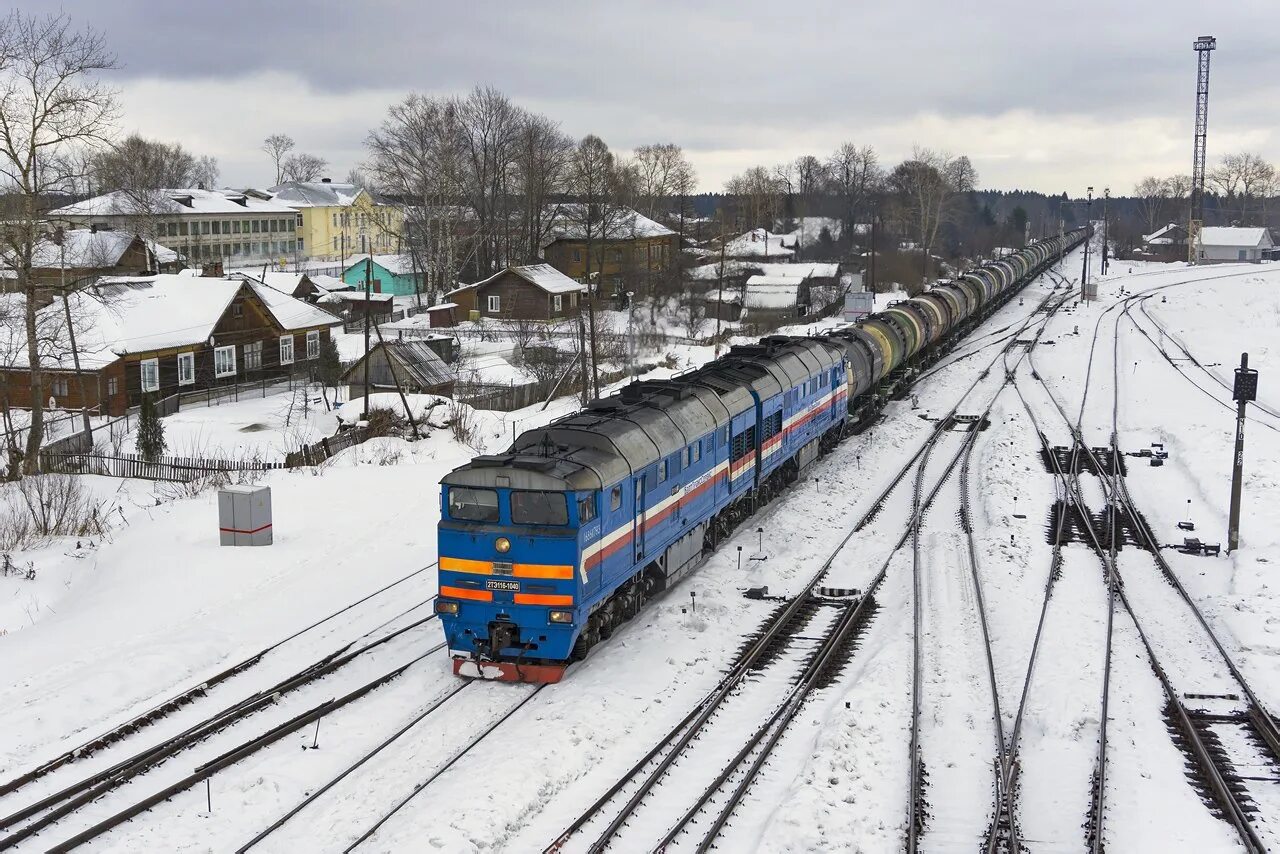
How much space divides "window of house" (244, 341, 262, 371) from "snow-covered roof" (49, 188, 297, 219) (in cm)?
3215

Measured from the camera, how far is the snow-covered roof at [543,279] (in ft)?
258

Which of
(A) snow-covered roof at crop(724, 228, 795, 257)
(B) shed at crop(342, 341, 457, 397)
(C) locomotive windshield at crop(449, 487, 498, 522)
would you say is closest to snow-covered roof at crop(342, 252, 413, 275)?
(A) snow-covered roof at crop(724, 228, 795, 257)

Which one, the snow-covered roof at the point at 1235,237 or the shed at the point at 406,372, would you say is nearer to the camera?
the shed at the point at 406,372

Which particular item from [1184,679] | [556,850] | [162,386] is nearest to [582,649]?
[556,850]

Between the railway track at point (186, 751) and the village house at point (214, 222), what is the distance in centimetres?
8241

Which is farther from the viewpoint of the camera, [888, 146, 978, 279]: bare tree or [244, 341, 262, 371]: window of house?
[888, 146, 978, 279]: bare tree

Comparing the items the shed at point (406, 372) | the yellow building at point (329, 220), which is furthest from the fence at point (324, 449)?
the yellow building at point (329, 220)

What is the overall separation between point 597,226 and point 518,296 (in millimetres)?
16345

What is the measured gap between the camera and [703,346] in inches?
2648

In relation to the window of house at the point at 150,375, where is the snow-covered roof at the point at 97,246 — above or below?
above

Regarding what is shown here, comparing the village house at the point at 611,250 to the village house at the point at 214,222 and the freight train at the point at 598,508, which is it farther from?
the freight train at the point at 598,508

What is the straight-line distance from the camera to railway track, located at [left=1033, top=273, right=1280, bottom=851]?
533 inches

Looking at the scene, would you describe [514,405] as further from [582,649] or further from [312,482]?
[582,649]

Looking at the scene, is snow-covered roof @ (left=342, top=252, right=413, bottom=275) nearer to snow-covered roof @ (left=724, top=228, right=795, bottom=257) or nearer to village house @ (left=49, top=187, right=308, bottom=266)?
village house @ (left=49, top=187, right=308, bottom=266)
